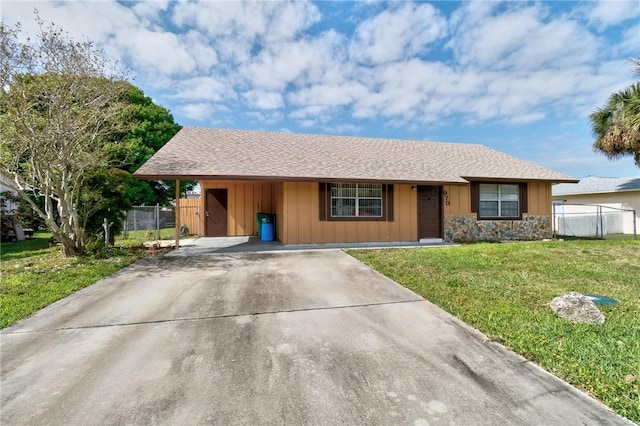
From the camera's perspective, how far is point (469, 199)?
1161 cm

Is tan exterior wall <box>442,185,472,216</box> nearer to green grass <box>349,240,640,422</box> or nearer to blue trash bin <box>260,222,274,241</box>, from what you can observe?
green grass <box>349,240,640,422</box>

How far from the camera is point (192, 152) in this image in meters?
10.3

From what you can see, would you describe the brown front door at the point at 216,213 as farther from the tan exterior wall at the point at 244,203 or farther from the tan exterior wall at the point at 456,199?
the tan exterior wall at the point at 456,199

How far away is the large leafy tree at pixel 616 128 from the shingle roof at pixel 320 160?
314 centimetres

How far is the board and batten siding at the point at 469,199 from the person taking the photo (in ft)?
37.4

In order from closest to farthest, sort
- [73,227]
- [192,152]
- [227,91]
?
[73,227] → [192,152] → [227,91]

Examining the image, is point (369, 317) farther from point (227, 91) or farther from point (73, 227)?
point (227, 91)

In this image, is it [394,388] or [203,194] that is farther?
[203,194]

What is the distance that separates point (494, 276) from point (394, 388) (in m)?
4.68

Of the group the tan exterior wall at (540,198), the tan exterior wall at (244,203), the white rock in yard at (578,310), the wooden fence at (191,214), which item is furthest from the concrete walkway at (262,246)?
the white rock in yard at (578,310)

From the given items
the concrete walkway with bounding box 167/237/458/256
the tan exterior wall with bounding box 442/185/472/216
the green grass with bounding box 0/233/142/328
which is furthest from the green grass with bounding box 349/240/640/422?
the green grass with bounding box 0/233/142/328

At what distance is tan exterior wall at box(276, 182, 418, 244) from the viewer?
991 cm

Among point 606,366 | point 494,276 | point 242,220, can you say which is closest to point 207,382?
point 606,366

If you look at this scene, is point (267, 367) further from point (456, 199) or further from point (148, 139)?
point (148, 139)
